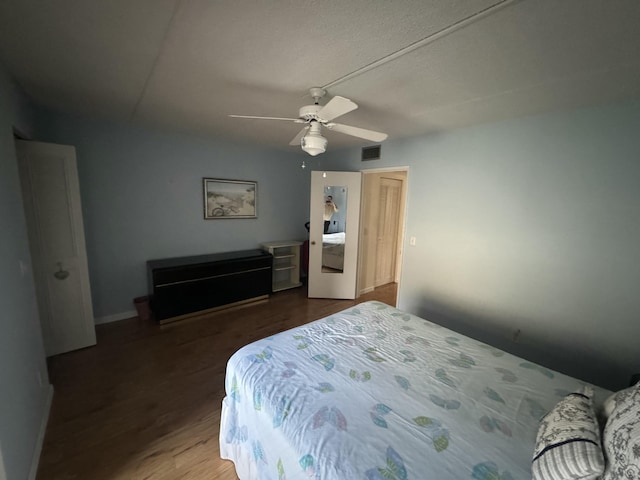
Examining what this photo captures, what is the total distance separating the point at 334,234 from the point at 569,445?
10.9 feet

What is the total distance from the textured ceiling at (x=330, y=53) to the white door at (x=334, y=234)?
163 centimetres

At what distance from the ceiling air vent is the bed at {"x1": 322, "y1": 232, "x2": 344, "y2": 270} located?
1.22 meters

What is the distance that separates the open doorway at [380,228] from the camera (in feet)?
13.7

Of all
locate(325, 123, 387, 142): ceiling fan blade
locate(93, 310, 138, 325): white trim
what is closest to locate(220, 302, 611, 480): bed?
locate(325, 123, 387, 142): ceiling fan blade

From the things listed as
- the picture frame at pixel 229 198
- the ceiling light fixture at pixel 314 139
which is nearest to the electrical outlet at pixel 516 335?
the ceiling light fixture at pixel 314 139

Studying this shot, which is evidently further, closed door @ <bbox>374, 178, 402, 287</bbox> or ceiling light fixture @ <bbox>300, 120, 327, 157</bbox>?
closed door @ <bbox>374, 178, 402, 287</bbox>

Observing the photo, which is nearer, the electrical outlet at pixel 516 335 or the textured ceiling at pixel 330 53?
the textured ceiling at pixel 330 53

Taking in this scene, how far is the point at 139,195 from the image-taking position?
3186 mm

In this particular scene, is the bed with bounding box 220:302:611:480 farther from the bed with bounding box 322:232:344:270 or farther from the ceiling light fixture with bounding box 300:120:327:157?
the bed with bounding box 322:232:344:270

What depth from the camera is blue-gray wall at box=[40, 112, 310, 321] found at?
9.46 ft

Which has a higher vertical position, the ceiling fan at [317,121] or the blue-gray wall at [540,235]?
the ceiling fan at [317,121]

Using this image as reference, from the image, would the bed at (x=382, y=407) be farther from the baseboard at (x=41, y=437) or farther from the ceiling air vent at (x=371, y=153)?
the ceiling air vent at (x=371, y=153)

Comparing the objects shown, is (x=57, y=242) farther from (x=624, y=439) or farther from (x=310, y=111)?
(x=624, y=439)

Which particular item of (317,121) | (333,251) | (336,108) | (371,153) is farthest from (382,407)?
(371,153)
